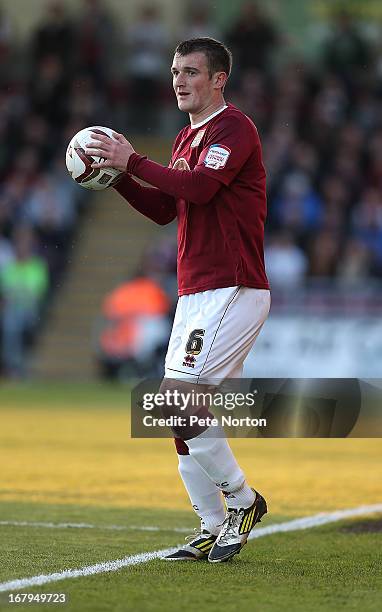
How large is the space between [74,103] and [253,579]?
17.0 m

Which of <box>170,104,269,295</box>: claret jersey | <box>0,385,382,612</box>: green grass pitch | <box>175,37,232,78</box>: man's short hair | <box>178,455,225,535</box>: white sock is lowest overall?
<box>0,385,382,612</box>: green grass pitch

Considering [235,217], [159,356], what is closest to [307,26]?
[159,356]

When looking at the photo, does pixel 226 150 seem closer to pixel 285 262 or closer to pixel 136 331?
pixel 285 262

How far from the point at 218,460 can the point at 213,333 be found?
0.61 meters

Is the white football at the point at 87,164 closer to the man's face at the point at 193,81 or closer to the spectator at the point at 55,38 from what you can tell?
the man's face at the point at 193,81

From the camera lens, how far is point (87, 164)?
21.3ft

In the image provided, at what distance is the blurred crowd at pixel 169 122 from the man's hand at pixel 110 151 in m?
12.1

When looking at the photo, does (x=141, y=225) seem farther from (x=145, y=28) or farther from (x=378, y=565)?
(x=378, y=565)

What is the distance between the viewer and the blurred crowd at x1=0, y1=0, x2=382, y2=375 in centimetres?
1955

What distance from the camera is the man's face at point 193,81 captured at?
6539 mm

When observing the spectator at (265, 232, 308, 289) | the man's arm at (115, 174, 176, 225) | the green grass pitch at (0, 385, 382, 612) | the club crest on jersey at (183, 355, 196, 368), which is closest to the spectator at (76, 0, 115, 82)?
the spectator at (265, 232, 308, 289)

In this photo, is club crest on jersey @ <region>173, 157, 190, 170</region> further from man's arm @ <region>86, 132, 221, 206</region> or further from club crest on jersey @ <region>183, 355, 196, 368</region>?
club crest on jersey @ <region>183, 355, 196, 368</region>

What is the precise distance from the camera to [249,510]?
21.7 feet

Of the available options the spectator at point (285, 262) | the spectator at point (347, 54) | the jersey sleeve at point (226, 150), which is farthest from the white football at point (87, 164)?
the spectator at point (347, 54)
